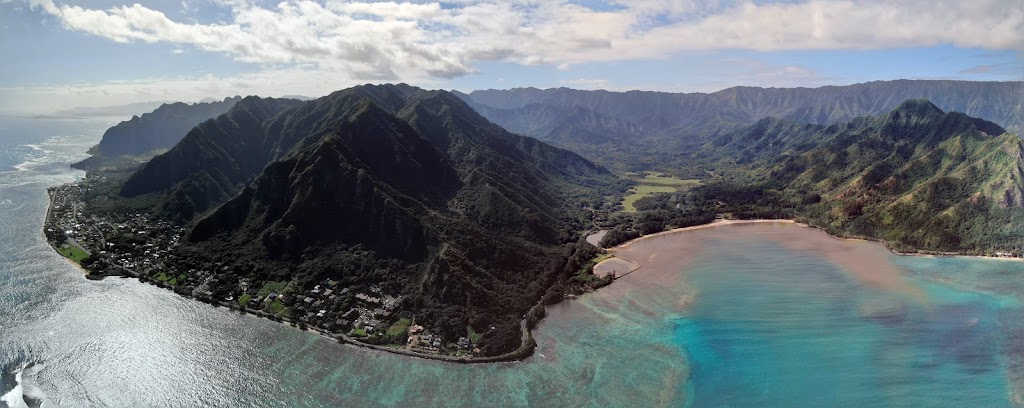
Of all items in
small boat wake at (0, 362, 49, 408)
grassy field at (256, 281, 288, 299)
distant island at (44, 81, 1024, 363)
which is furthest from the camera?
grassy field at (256, 281, 288, 299)

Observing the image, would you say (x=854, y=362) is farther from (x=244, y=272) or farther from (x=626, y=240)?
(x=244, y=272)

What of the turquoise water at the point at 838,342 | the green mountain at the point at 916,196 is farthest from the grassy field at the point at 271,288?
the green mountain at the point at 916,196

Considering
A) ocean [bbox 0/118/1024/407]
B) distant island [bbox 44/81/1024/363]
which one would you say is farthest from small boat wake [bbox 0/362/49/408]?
distant island [bbox 44/81/1024/363]

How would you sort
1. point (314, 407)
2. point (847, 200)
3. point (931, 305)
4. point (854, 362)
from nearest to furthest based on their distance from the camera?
point (314, 407) → point (854, 362) → point (931, 305) → point (847, 200)

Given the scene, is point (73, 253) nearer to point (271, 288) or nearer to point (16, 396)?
point (271, 288)

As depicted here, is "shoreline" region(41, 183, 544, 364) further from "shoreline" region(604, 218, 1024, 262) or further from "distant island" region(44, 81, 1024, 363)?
"shoreline" region(604, 218, 1024, 262)

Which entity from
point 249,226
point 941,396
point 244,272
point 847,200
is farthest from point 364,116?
point 847,200

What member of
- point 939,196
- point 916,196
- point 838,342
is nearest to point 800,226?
point 916,196
